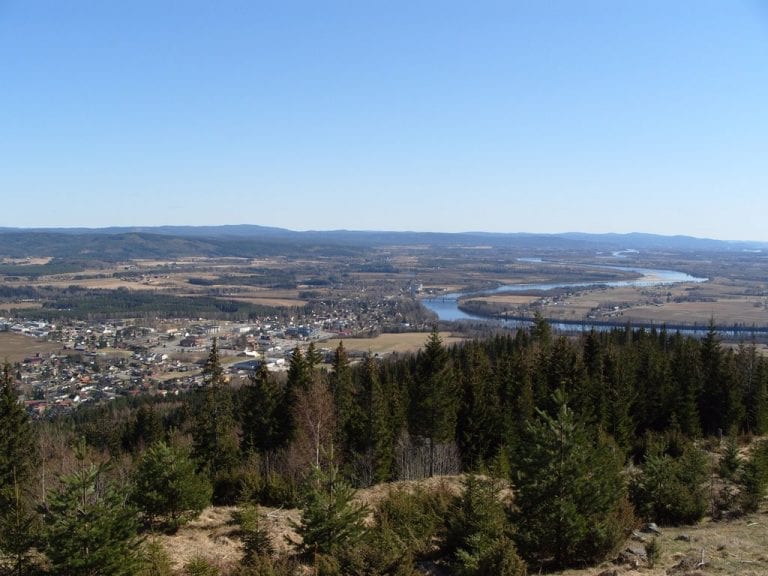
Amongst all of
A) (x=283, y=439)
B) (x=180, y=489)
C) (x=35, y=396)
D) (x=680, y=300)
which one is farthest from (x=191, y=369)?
(x=680, y=300)

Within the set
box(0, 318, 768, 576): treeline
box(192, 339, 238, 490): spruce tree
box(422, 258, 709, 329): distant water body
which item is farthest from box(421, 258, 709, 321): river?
box(192, 339, 238, 490): spruce tree

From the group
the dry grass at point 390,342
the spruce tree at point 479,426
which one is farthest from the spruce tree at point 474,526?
the dry grass at point 390,342

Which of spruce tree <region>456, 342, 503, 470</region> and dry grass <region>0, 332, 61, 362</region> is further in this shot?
dry grass <region>0, 332, 61, 362</region>

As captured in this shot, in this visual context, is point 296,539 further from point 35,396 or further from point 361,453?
point 35,396

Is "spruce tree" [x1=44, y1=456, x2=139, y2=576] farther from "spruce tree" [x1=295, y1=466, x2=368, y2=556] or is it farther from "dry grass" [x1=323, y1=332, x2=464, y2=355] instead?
"dry grass" [x1=323, y1=332, x2=464, y2=355]

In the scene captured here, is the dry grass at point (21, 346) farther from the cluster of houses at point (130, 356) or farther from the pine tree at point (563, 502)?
the pine tree at point (563, 502)

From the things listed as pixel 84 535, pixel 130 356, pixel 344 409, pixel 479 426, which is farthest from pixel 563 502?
pixel 130 356

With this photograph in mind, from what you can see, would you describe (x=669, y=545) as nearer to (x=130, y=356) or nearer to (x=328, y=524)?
(x=328, y=524)
